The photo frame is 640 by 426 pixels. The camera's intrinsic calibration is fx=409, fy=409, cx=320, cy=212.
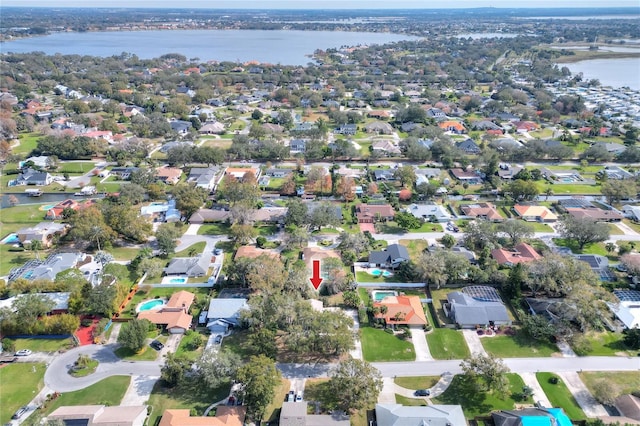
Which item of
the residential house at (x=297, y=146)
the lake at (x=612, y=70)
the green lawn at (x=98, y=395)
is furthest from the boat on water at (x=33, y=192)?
the lake at (x=612, y=70)

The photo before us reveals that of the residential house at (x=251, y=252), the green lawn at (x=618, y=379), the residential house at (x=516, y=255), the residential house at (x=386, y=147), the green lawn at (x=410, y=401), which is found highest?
the residential house at (x=386, y=147)

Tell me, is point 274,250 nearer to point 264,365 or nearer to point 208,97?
point 264,365

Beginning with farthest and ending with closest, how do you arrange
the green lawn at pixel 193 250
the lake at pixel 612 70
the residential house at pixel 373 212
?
the lake at pixel 612 70
the residential house at pixel 373 212
the green lawn at pixel 193 250

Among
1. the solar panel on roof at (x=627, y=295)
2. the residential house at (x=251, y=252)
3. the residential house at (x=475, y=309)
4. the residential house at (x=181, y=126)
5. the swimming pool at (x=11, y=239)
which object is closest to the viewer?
the residential house at (x=475, y=309)

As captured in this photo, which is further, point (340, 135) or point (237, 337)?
point (340, 135)

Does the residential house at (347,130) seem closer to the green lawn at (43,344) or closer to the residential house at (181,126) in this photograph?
the residential house at (181,126)

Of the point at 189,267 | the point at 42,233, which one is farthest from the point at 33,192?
the point at 189,267

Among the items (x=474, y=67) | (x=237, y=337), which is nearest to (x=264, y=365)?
(x=237, y=337)
